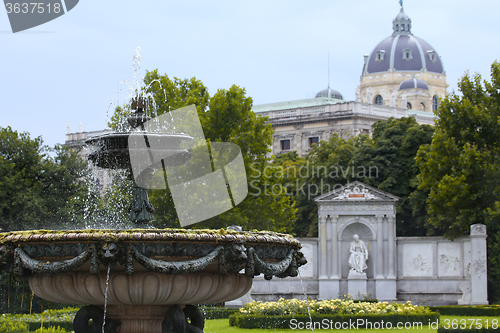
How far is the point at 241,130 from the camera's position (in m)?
31.3

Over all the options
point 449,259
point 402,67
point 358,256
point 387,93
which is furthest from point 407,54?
point 358,256

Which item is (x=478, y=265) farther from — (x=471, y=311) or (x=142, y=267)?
(x=142, y=267)

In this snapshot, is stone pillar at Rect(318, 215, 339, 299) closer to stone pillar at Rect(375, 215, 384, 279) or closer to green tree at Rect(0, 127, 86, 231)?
stone pillar at Rect(375, 215, 384, 279)

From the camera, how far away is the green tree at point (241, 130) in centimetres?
3044

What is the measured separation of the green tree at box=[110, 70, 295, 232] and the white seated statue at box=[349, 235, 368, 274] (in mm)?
4450

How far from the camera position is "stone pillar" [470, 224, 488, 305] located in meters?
25.6

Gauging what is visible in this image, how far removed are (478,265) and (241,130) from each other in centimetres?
1109

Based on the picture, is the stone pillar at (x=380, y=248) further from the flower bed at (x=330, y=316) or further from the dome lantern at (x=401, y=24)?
the dome lantern at (x=401, y=24)

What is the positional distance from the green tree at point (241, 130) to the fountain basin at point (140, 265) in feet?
65.9

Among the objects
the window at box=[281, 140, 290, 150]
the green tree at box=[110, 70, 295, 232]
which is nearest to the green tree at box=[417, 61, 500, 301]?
the green tree at box=[110, 70, 295, 232]

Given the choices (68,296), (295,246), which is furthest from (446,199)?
(68,296)

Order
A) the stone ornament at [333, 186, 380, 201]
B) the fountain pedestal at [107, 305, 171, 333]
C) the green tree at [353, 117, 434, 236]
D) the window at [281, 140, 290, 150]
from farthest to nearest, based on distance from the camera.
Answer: the window at [281, 140, 290, 150] → the green tree at [353, 117, 434, 236] → the stone ornament at [333, 186, 380, 201] → the fountain pedestal at [107, 305, 171, 333]

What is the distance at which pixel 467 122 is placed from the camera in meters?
28.2

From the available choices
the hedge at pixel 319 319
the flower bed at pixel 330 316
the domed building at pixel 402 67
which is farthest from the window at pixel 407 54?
the hedge at pixel 319 319
